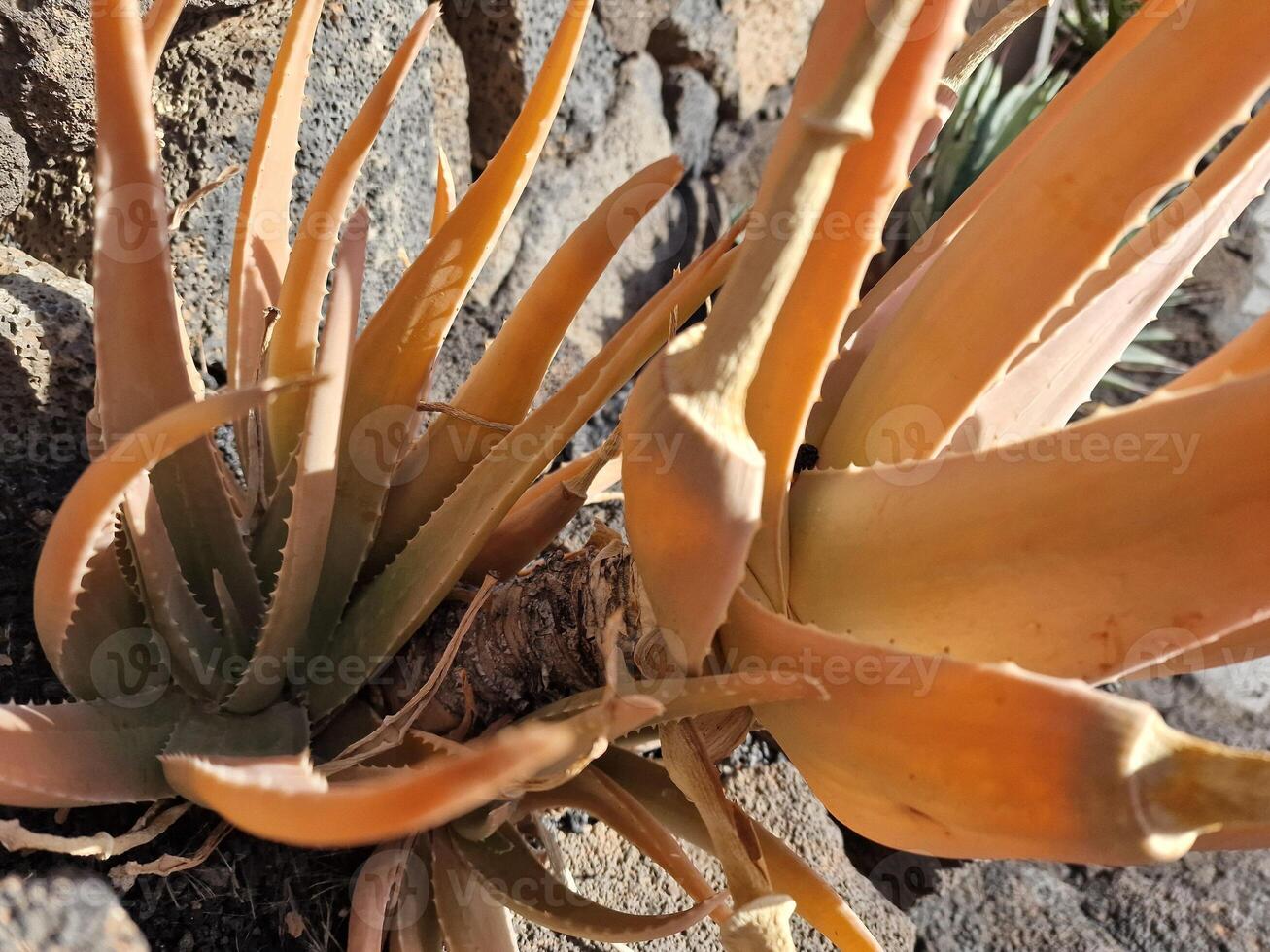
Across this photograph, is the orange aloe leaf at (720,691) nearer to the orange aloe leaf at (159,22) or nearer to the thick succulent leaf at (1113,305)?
the thick succulent leaf at (1113,305)

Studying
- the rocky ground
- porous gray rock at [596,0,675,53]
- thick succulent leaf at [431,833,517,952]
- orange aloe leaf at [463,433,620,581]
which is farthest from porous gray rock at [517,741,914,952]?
porous gray rock at [596,0,675,53]

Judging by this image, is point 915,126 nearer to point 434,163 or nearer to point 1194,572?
point 1194,572

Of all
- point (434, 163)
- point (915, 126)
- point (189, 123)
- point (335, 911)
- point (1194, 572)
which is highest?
point (434, 163)

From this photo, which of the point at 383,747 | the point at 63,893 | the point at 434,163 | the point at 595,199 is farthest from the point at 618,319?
the point at 63,893

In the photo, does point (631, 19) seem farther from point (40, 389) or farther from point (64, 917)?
point (64, 917)

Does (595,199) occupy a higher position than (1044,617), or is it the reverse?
(595,199)

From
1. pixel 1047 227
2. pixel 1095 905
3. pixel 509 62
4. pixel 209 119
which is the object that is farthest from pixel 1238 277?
pixel 209 119
